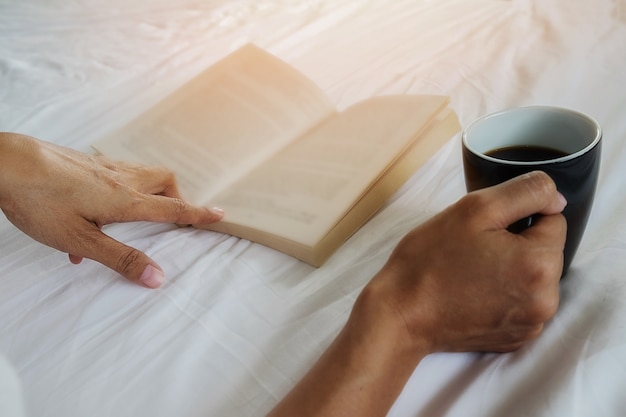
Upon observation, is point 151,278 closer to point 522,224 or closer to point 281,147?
point 281,147

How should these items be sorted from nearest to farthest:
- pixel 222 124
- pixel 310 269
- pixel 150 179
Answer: pixel 310 269 < pixel 150 179 < pixel 222 124

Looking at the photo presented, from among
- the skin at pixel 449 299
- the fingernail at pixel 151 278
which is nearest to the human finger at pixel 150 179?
the fingernail at pixel 151 278

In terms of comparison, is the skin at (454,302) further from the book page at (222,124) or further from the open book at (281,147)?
the book page at (222,124)

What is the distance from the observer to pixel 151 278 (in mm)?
606

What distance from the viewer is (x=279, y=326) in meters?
0.54

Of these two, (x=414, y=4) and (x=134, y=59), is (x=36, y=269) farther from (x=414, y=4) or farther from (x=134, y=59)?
(x=414, y=4)

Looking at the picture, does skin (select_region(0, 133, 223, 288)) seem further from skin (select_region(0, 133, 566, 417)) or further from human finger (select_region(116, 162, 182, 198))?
skin (select_region(0, 133, 566, 417))

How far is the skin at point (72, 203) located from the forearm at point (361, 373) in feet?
0.89

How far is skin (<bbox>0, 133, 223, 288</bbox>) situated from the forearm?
273 mm

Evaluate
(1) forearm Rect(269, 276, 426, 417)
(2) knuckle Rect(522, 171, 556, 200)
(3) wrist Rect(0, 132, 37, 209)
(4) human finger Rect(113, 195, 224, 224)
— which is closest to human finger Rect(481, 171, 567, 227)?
(2) knuckle Rect(522, 171, 556, 200)

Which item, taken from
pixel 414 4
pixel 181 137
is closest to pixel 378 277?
pixel 181 137

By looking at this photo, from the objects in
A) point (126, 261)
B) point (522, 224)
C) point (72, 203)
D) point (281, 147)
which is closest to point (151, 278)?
point (126, 261)

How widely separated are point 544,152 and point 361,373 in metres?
0.24

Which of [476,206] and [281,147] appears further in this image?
[281,147]
